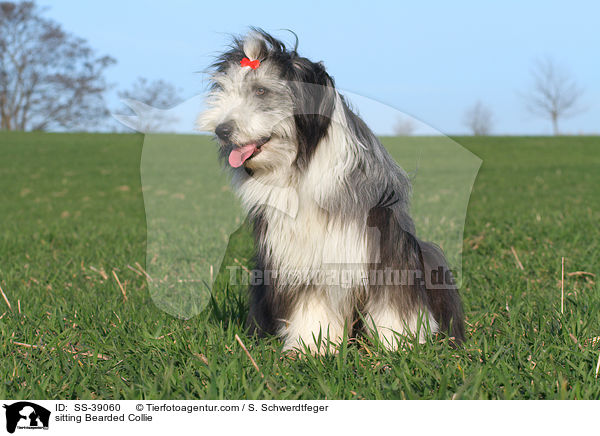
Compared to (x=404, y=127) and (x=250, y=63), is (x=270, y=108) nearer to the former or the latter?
(x=250, y=63)

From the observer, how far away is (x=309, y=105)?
7.84 feet

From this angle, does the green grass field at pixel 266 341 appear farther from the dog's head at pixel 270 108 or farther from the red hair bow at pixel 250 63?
the red hair bow at pixel 250 63

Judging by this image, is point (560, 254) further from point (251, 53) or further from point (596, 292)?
point (251, 53)

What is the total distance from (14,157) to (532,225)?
2172cm

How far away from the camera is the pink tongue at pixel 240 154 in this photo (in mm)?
2350

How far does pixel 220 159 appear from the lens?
8.54 feet

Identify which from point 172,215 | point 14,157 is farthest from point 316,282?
point 14,157

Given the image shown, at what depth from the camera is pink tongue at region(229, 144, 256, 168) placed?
2.35 metres

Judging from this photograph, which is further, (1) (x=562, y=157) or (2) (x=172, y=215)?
(1) (x=562, y=157)

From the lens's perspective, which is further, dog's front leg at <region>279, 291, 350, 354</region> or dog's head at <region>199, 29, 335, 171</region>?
dog's front leg at <region>279, 291, 350, 354</region>
